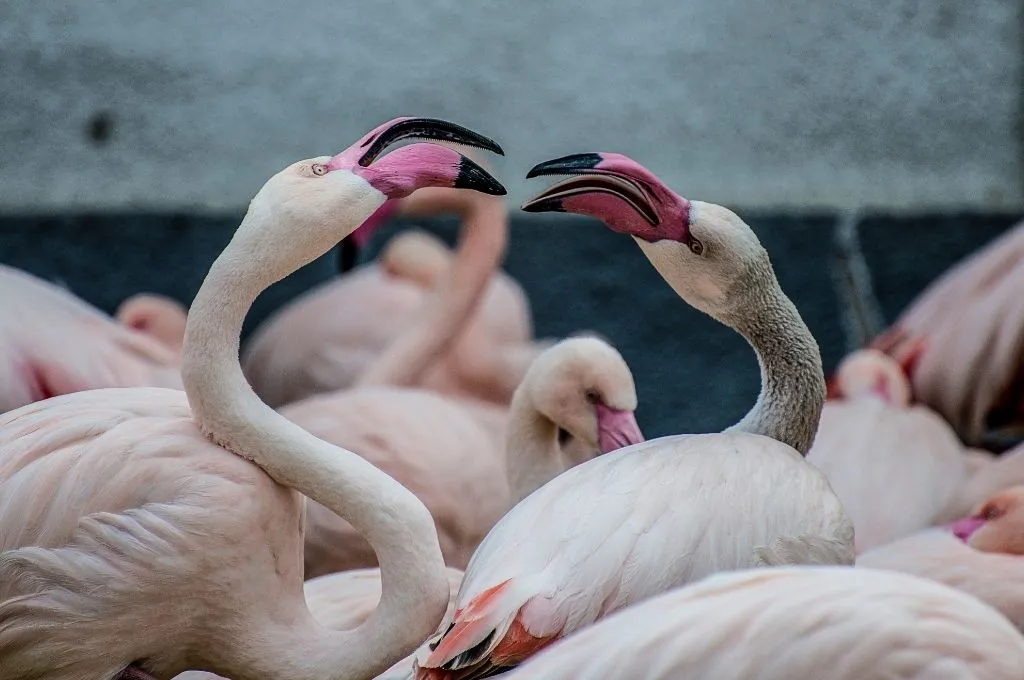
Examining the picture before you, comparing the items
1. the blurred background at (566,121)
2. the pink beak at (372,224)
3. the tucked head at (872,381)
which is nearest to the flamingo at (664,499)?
the tucked head at (872,381)

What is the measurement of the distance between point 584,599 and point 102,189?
3.75 meters

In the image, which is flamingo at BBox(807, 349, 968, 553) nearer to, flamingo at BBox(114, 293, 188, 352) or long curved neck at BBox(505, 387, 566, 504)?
long curved neck at BBox(505, 387, 566, 504)

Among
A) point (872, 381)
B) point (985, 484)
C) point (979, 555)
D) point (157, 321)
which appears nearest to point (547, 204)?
point (979, 555)

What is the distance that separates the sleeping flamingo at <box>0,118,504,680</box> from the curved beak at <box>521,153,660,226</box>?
0.07 m

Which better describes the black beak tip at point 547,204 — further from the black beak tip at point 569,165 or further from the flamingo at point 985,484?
the flamingo at point 985,484

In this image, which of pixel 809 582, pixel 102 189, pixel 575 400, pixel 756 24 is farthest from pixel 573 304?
pixel 809 582

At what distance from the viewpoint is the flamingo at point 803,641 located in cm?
155

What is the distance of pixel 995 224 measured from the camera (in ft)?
17.2

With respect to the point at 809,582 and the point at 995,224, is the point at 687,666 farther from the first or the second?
the point at 995,224

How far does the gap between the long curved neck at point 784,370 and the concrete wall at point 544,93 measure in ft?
10.0

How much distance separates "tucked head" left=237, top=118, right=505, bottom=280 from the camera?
204 centimetres

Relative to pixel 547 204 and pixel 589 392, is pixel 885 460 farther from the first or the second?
pixel 547 204

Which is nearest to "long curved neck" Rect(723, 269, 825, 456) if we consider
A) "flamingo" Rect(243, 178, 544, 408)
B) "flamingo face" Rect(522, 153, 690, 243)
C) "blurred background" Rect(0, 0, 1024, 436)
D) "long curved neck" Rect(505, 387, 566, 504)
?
"flamingo face" Rect(522, 153, 690, 243)

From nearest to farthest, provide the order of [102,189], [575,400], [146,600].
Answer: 1. [146,600]
2. [575,400]
3. [102,189]
